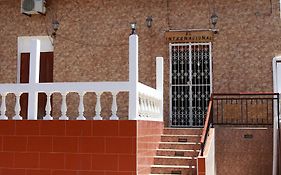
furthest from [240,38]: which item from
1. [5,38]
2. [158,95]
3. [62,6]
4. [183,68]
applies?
[5,38]

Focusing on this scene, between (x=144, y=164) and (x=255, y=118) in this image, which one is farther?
(x=255, y=118)

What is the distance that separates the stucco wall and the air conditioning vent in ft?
1.23

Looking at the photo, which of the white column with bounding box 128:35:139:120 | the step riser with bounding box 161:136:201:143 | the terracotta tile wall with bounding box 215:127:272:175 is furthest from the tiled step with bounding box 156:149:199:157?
the white column with bounding box 128:35:139:120

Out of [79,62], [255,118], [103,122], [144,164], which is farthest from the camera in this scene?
[79,62]

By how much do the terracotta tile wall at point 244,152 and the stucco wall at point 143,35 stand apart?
1878 millimetres

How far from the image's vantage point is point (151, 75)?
41.8ft

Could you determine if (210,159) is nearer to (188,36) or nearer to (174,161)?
(174,161)

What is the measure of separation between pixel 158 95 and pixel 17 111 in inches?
138

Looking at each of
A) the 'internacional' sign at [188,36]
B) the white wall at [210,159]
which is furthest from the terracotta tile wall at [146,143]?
the 'internacional' sign at [188,36]

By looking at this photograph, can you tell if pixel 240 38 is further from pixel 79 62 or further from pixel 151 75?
pixel 79 62

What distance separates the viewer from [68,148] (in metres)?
7.54

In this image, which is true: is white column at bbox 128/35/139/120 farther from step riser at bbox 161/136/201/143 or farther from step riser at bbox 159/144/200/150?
step riser at bbox 161/136/201/143

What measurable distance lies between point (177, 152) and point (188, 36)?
420 cm

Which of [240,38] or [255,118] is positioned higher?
[240,38]
